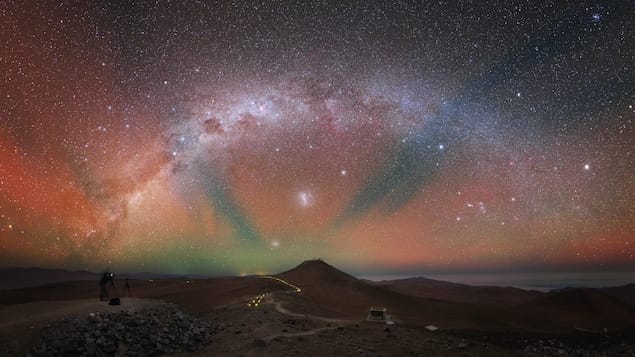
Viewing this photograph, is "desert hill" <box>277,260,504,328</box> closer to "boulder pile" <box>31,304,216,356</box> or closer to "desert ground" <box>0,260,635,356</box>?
"desert ground" <box>0,260,635,356</box>

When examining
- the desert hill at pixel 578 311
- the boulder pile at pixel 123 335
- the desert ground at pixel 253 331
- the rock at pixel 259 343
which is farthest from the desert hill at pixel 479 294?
the boulder pile at pixel 123 335

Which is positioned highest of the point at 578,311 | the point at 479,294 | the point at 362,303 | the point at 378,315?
the point at 378,315

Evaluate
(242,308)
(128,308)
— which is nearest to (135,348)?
(128,308)

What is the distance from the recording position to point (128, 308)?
2742 centimetres

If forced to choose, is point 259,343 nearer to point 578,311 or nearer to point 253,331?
point 253,331

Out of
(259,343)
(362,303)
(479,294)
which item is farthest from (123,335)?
(479,294)

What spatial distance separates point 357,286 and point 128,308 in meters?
41.9

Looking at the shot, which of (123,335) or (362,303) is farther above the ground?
(123,335)

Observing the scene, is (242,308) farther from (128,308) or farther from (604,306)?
(604,306)

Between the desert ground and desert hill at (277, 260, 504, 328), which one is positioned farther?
desert hill at (277, 260, 504, 328)

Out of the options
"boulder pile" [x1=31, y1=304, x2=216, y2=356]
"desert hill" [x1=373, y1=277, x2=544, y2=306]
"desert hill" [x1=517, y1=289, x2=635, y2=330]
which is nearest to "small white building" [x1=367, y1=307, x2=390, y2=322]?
"boulder pile" [x1=31, y1=304, x2=216, y2=356]

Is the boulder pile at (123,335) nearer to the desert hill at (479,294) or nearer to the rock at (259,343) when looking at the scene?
the rock at (259,343)

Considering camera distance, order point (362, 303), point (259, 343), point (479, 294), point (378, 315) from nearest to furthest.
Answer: point (259, 343)
point (378, 315)
point (362, 303)
point (479, 294)

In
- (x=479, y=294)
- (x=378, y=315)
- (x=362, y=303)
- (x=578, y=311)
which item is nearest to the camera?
(x=378, y=315)
